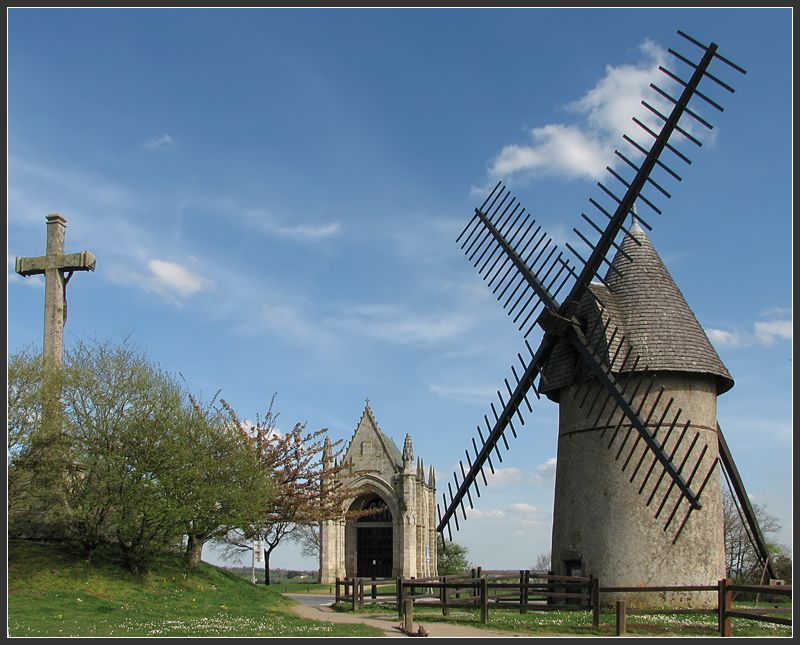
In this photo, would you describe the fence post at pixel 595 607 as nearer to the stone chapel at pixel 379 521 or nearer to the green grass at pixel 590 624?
the green grass at pixel 590 624

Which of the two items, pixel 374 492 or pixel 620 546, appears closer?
pixel 620 546

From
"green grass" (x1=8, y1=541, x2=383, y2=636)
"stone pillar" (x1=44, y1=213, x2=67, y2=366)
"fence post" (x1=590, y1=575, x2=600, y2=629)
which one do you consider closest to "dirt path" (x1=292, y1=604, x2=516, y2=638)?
"green grass" (x1=8, y1=541, x2=383, y2=636)

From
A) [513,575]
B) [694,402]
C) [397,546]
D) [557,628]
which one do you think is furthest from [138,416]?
[397,546]

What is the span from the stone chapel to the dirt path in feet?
89.7

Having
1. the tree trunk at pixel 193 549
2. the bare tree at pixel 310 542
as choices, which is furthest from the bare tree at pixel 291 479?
the bare tree at pixel 310 542

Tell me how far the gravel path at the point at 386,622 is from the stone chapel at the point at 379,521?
89.7ft

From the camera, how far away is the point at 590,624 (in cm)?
1681

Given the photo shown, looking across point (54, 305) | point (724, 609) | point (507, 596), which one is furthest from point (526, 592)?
point (54, 305)

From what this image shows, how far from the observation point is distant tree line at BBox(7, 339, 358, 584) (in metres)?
20.5

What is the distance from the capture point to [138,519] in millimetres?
21250

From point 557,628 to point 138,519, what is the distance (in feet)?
35.9

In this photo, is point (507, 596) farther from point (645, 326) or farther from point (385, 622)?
point (645, 326)

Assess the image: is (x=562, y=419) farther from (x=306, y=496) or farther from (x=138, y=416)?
(x=306, y=496)

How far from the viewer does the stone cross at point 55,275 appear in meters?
22.2
